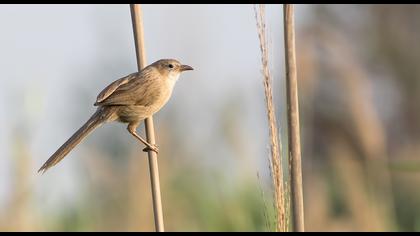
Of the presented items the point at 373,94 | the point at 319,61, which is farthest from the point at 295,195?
the point at 373,94

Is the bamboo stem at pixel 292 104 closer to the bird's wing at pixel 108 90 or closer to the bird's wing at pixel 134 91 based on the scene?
the bird's wing at pixel 134 91

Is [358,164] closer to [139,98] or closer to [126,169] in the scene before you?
[126,169]

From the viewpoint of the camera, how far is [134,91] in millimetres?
4211

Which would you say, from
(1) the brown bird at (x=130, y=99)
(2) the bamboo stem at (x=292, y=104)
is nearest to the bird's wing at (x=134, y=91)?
(1) the brown bird at (x=130, y=99)

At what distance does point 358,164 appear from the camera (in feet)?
22.6

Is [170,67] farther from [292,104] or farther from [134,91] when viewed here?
[292,104]

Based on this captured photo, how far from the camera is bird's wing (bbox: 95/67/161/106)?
13.6ft

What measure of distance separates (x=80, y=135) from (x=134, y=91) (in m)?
0.38

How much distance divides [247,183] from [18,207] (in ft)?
5.92

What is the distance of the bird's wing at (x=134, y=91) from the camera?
13.6 feet

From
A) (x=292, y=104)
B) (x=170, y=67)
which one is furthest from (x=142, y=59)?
(x=170, y=67)

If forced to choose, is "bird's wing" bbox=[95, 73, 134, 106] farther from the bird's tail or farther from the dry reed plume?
the dry reed plume

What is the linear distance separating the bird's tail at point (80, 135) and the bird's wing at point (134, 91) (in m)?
0.09

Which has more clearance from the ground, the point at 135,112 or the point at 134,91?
the point at 134,91
